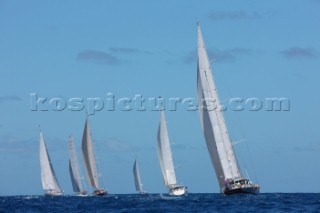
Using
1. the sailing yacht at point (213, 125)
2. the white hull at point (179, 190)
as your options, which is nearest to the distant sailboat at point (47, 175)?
the white hull at point (179, 190)

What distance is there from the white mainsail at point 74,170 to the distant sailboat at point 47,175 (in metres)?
3.35

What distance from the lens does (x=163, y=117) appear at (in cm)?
10738

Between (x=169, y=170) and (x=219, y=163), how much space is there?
2808 centimetres

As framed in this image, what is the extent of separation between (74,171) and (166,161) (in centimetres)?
3084

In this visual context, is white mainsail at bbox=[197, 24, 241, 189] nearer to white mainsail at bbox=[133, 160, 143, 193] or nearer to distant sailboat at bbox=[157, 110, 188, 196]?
distant sailboat at bbox=[157, 110, 188, 196]

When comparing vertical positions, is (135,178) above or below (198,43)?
below

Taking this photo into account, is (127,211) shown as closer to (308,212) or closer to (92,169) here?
(308,212)

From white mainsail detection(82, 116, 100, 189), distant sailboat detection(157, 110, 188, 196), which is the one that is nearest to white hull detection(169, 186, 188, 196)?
distant sailboat detection(157, 110, 188, 196)

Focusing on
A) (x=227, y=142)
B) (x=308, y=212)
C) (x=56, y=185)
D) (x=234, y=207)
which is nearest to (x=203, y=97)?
(x=227, y=142)

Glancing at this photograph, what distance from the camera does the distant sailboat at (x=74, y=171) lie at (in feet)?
445

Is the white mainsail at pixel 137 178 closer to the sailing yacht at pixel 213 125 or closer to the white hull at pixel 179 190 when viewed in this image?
the white hull at pixel 179 190

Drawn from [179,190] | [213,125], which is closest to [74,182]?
[179,190]

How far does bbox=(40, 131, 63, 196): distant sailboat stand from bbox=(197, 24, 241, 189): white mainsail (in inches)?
2260

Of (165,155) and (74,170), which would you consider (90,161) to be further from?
(165,155)
